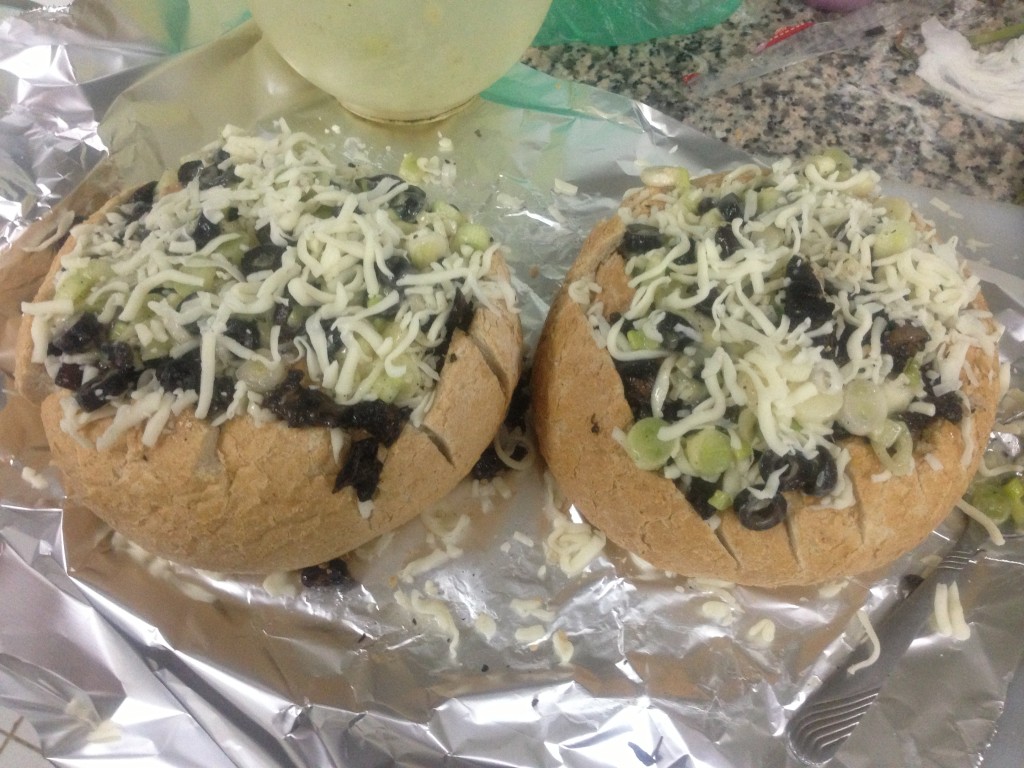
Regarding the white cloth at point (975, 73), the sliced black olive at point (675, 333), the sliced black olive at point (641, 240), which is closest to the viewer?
the sliced black olive at point (675, 333)

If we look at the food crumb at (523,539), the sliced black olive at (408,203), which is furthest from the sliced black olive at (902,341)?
the sliced black olive at (408,203)

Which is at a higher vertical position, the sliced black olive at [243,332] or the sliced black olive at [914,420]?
the sliced black olive at [243,332]

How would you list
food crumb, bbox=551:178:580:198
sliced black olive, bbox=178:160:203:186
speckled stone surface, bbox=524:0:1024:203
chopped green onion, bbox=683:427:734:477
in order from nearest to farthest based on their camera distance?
chopped green onion, bbox=683:427:734:477, sliced black olive, bbox=178:160:203:186, food crumb, bbox=551:178:580:198, speckled stone surface, bbox=524:0:1024:203

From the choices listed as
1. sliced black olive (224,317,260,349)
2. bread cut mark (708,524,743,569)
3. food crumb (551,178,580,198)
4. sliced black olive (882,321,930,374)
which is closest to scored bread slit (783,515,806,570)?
bread cut mark (708,524,743,569)

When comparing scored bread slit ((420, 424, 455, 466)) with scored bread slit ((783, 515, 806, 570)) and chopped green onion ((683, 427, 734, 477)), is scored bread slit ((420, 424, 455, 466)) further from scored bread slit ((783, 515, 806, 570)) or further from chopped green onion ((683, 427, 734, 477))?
scored bread slit ((783, 515, 806, 570))

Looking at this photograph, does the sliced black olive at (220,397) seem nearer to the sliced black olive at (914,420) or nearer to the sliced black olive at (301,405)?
the sliced black olive at (301,405)

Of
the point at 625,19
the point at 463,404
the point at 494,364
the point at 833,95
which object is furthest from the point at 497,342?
the point at 833,95
